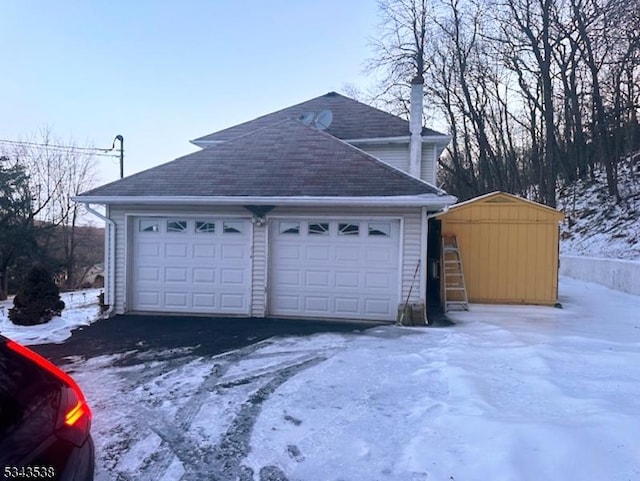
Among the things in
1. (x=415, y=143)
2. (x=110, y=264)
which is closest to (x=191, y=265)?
(x=110, y=264)

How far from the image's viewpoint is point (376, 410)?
4.18m

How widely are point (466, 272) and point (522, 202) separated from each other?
6.45 feet

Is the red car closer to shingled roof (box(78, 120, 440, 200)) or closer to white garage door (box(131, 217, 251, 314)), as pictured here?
shingled roof (box(78, 120, 440, 200))

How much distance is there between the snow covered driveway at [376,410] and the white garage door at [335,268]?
165 centimetres

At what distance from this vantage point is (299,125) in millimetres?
10781

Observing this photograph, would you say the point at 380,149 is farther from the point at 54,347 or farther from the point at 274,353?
the point at 54,347

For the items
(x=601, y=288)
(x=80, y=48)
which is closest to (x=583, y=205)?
(x=601, y=288)

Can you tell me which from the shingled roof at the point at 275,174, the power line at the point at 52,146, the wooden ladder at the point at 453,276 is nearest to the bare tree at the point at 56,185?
the power line at the point at 52,146

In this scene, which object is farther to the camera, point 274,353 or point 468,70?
point 468,70

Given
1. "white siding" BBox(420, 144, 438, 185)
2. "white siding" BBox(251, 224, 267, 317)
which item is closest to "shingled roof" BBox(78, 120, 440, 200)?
"white siding" BBox(251, 224, 267, 317)

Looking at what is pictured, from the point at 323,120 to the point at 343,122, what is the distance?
30.6 inches

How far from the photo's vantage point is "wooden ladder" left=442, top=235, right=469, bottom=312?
9.51 meters

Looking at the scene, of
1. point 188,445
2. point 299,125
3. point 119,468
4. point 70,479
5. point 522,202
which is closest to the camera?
point 70,479

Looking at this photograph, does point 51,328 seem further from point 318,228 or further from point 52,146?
point 52,146
